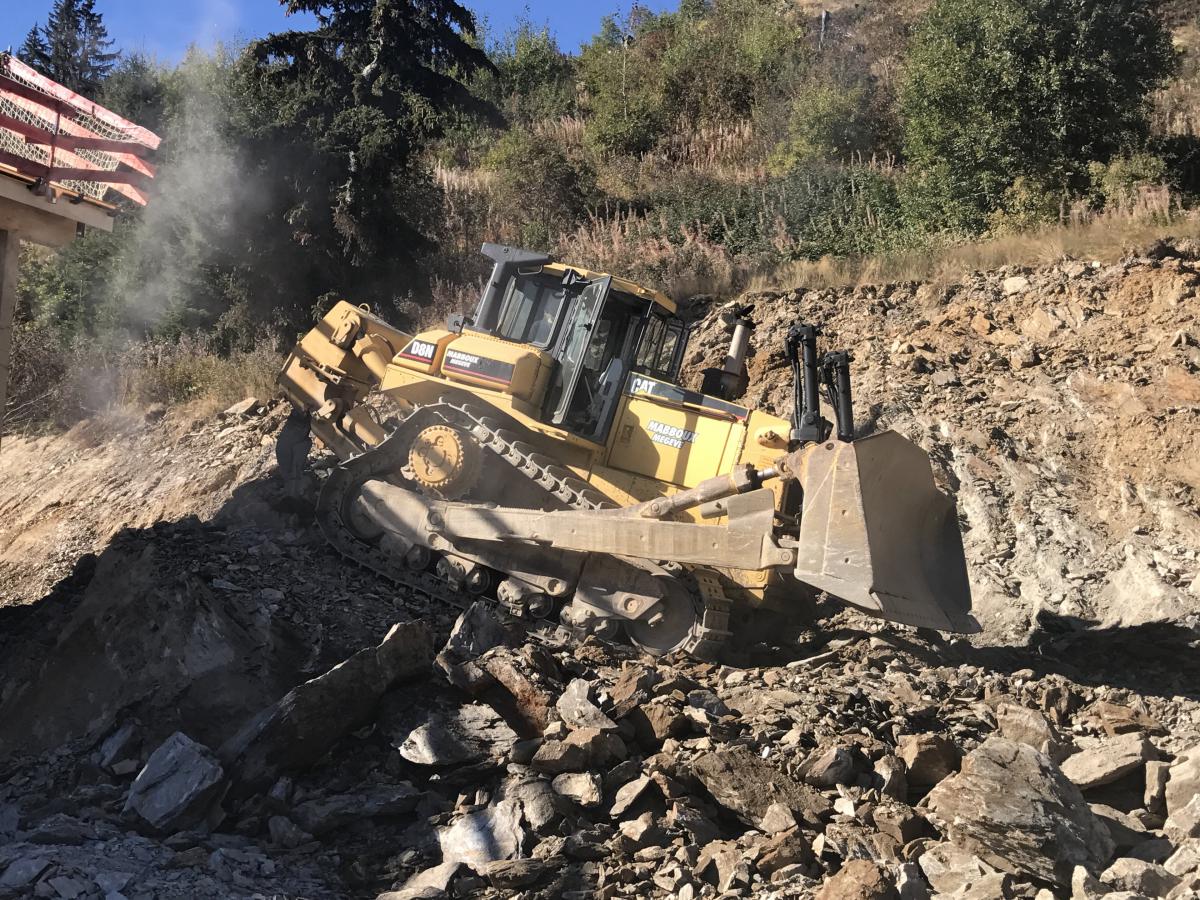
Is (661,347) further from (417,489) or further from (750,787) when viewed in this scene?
(750,787)

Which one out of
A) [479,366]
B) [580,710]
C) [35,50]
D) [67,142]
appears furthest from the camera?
[35,50]

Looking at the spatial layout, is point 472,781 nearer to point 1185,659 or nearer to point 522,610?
point 522,610

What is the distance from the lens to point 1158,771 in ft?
18.1

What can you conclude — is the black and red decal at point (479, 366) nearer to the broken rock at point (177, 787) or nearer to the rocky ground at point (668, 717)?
the rocky ground at point (668, 717)

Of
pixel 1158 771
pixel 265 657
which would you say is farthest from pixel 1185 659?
pixel 265 657

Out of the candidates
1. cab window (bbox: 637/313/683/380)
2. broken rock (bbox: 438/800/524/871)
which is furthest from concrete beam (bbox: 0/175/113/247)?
broken rock (bbox: 438/800/524/871)

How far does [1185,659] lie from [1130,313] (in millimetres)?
5097

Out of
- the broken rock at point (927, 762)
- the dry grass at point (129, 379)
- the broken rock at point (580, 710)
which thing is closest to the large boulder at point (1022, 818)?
the broken rock at point (927, 762)

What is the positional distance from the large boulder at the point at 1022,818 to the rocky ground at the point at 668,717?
0.01 meters

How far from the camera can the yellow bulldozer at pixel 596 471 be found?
7.75 meters

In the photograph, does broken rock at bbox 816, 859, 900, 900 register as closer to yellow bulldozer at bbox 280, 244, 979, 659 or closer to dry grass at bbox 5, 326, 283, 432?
yellow bulldozer at bbox 280, 244, 979, 659

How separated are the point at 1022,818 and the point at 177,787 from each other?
4.04 m

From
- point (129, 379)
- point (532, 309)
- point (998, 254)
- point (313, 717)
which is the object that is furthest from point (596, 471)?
point (129, 379)

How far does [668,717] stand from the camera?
6156 mm
